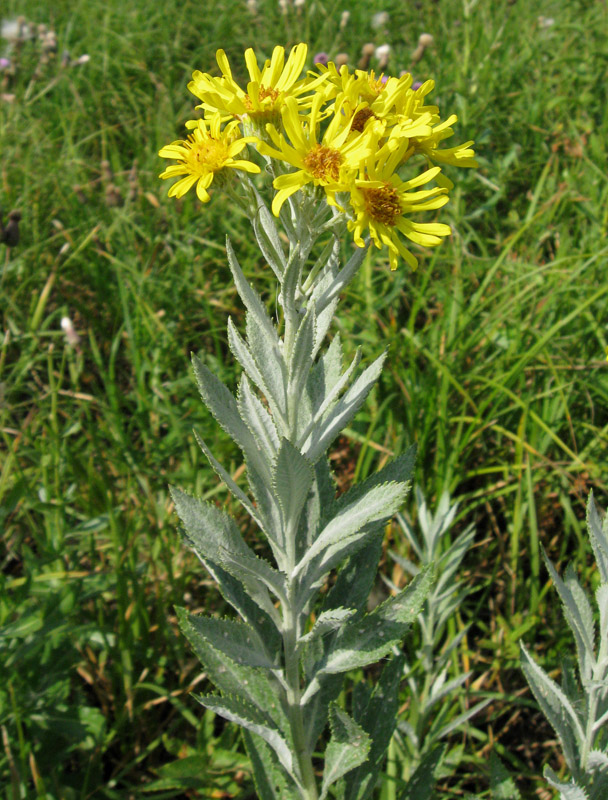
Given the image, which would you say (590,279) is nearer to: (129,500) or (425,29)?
(129,500)

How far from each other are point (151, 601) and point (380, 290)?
1.69m

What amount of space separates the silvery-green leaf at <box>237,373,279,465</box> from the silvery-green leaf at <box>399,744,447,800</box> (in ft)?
2.63

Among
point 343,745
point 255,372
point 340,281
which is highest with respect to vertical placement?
point 340,281

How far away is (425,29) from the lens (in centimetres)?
469

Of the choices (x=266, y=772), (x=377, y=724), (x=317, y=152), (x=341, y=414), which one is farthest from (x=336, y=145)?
(x=266, y=772)

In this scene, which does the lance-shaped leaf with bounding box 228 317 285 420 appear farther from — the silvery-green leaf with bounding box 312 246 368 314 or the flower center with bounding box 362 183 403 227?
the flower center with bounding box 362 183 403 227

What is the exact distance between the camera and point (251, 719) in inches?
55.3

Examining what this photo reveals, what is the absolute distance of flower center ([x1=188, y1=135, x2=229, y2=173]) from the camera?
4.25ft

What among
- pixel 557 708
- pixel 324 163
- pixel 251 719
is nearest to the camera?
pixel 324 163

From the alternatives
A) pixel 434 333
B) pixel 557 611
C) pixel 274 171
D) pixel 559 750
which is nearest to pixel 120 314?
pixel 434 333

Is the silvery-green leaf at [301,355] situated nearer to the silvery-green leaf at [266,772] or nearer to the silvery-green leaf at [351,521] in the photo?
the silvery-green leaf at [351,521]

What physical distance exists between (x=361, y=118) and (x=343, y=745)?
3.99ft

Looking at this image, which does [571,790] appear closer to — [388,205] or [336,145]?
[388,205]

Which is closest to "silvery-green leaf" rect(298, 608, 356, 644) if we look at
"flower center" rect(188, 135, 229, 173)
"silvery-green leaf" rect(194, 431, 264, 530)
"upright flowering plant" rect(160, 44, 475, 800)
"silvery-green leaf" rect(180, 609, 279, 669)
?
"upright flowering plant" rect(160, 44, 475, 800)
